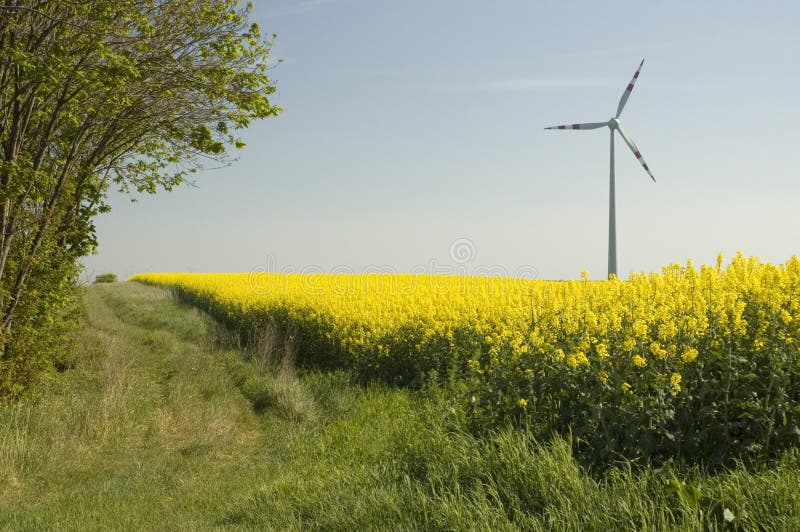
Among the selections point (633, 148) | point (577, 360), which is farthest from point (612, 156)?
point (577, 360)

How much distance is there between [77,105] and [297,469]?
7.08m

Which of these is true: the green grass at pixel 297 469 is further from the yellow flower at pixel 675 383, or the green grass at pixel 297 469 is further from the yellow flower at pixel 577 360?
the yellow flower at pixel 577 360

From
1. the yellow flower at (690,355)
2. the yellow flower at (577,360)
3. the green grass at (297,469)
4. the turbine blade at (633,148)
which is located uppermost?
the turbine blade at (633,148)

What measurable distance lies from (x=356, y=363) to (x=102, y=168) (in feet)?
24.0

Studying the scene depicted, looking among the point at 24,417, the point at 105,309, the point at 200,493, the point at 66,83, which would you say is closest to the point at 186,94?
the point at 66,83

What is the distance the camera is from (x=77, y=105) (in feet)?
31.1

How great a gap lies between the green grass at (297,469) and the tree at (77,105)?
2115mm

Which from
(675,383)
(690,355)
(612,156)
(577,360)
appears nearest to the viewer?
(675,383)

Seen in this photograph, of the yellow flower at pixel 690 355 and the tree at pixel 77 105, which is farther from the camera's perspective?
the tree at pixel 77 105

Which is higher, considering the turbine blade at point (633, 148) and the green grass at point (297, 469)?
the turbine blade at point (633, 148)

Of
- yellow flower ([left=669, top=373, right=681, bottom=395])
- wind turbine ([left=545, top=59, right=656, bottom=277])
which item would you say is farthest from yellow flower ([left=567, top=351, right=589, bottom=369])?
wind turbine ([left=545, top=59, right=656, bottom=277])

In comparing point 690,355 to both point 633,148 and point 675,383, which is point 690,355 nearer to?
point 675,383

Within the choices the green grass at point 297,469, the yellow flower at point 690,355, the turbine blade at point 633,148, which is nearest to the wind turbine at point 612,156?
the turbine blade at point 633,148

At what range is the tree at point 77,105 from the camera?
27.1 feet
